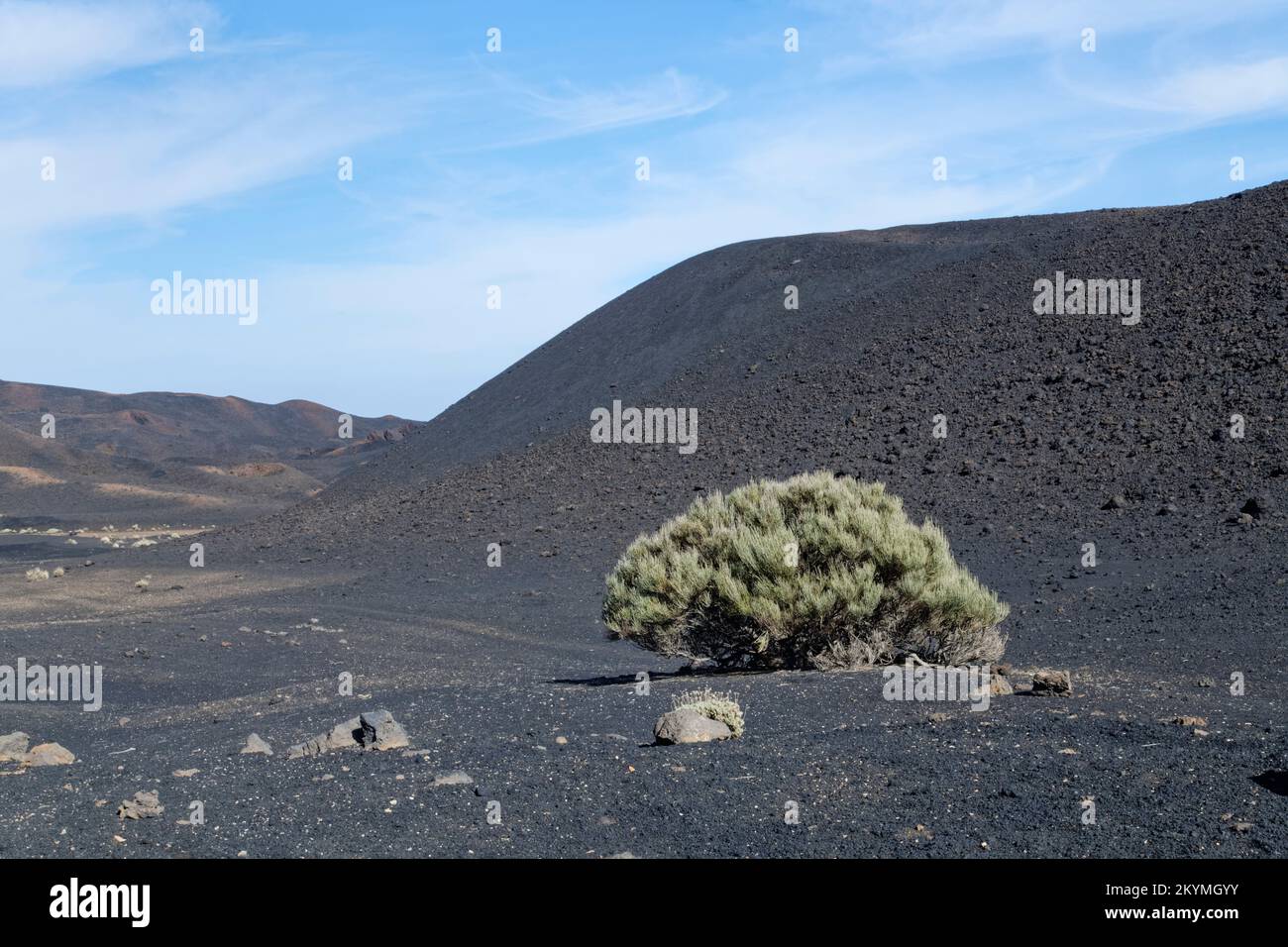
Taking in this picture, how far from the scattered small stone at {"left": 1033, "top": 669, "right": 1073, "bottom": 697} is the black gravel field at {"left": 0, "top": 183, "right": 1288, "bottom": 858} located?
0.22 meters

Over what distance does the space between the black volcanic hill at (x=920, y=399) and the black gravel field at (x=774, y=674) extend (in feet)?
0.38

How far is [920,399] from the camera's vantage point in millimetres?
27781

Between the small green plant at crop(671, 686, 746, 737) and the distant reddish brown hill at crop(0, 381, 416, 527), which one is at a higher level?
the distant reddish brown hill at crop(0, 381, 416, 527)

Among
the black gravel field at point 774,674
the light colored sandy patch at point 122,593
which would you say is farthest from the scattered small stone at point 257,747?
the light colored sandy patch at point 122,593

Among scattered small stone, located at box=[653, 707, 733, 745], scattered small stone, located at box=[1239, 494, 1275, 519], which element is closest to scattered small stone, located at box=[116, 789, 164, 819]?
scattered small stone, located at box=[653, 707, 733, 745]

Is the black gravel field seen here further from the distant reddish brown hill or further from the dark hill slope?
the dark hill slope

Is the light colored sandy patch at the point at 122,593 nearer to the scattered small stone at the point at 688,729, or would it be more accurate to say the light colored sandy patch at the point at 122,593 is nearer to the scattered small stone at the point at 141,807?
the scattered small stone at the point at 141,807

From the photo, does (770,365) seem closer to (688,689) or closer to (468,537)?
(468,537)

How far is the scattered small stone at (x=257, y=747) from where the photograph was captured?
779 cm

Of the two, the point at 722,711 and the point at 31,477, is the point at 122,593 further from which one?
the point at 31,477

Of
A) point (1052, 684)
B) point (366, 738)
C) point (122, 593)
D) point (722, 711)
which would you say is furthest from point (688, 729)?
point (122, 593)

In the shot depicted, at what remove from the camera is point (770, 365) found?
3325cm

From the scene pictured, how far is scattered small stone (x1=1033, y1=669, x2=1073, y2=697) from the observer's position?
8.65 meters

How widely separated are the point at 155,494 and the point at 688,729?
51796 millimetres
